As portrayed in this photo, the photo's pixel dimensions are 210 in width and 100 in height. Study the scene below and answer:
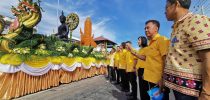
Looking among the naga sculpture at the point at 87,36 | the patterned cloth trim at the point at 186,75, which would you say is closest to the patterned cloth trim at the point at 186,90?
the patterned cloth trim at the point at 186,75

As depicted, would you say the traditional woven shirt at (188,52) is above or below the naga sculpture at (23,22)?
below

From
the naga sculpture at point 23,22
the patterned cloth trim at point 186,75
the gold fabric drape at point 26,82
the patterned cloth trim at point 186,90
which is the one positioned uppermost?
the naga sculpture at point 23,22

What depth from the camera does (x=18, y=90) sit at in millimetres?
6539

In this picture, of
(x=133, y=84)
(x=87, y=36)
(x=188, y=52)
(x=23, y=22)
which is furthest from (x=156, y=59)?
(x=87, y=36)

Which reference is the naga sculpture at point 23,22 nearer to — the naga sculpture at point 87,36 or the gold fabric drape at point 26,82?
the gold fabric drape at point 26,82

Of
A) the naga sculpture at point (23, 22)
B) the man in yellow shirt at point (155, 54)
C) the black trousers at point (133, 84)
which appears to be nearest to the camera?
the man in yellow shirt at point (155, 54)

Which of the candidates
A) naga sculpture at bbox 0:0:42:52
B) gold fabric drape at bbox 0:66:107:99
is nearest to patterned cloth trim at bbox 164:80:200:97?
gold fabric drape at bbox 0:66:107:99

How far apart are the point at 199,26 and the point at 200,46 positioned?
0.17 metres

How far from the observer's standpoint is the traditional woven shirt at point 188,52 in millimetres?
1843

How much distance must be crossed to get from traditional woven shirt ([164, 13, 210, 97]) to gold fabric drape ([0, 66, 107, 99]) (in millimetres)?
5209

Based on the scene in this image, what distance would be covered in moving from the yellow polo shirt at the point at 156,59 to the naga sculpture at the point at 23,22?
5224mm

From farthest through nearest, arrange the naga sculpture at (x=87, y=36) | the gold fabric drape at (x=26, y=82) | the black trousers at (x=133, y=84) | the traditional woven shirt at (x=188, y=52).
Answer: the naga sculpture at (x=87, y=36)
the black trousers at (x=133, y=84)
the gold fabric drape at (x=26, y=82)
the traditional woven shirt at (x=188, y=52)

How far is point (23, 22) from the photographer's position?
8188 mm

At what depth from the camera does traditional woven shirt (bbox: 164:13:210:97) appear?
1843 mm
